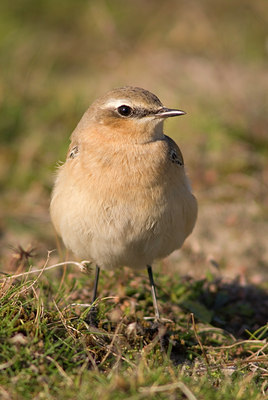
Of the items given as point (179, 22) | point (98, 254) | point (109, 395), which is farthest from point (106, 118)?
point (179, 22)

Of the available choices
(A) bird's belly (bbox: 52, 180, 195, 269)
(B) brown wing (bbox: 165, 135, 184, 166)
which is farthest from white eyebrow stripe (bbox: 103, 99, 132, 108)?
(A) bird's belly (bbox: 52, 180, 195, 269)

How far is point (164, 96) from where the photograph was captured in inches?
416

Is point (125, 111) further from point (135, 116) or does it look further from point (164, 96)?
point (164, 96)

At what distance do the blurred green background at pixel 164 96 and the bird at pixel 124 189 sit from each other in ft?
4.01

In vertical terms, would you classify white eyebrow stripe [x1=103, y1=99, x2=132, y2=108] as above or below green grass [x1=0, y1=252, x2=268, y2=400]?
above

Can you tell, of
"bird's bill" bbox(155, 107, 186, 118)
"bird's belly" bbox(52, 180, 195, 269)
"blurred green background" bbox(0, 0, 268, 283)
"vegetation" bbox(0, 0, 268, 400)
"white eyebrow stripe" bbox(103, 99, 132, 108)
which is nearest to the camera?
"vegetation" bbox(0, 0, 268, 400)

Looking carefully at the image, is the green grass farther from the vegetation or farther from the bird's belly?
the bird's belly

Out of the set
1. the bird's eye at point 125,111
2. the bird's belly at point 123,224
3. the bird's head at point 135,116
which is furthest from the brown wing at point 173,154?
the bird's eye at point 125,111

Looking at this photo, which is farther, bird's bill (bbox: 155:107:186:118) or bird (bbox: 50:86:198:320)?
bird's bill (bbox: 155:107:186:118)

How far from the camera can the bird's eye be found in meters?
4.97

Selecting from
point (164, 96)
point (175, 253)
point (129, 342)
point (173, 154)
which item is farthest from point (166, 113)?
point (164, 96)

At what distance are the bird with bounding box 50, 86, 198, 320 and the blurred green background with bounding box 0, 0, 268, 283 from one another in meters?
1.22

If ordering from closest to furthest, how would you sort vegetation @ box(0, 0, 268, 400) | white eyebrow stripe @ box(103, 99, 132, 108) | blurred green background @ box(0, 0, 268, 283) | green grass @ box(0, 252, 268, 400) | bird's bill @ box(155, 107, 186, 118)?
green grass @ box(0, 252, 268, 400) → vegetation @ box(0, 0, 268, 400) → bird's bill @ box(155, 107, 186, 118) → white eyebrow stripe @ box(103, 99, 132, 108) → blurred green background @ box(0, 0, 268, 283)

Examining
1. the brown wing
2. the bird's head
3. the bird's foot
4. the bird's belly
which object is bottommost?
the bird's foot
